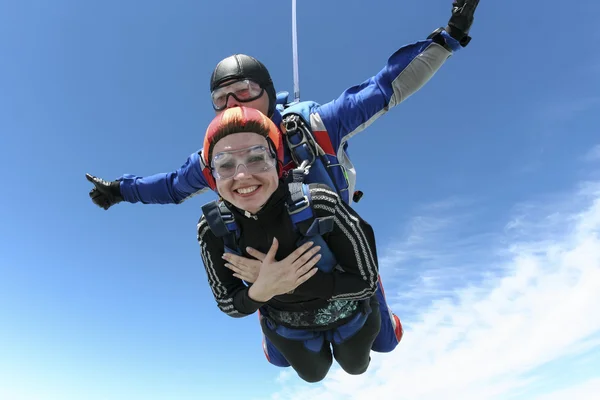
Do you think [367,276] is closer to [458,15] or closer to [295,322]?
[295,322]

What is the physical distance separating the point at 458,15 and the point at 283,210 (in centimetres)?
192

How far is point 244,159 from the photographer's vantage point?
2211 mm

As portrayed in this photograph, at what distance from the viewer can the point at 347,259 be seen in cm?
250

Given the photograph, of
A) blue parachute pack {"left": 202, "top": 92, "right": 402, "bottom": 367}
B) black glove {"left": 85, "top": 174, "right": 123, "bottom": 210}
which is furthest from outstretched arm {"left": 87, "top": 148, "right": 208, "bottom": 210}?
blue parachute pack {"left": 202, "top": 92, "right": 402, "bottom": 367}

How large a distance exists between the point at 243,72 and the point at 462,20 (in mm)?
1614

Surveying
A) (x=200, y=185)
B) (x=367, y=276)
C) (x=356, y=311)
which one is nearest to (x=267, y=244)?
(x=367, y=276)

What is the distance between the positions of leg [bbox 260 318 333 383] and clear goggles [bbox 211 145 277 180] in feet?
5.16

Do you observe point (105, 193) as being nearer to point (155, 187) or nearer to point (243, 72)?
point (155, 187)

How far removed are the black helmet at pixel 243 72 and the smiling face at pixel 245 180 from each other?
703 mm

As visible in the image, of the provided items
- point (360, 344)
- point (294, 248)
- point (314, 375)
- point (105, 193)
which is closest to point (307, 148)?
point (294, 248)

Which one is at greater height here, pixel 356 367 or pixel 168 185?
pixel 168 185

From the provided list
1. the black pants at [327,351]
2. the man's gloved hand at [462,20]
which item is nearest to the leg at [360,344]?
the black pants at [327,351]

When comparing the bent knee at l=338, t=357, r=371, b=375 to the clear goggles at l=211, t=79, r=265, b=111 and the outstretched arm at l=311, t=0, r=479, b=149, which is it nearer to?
the outstretched arm at l=311, t=0, r=479, b=149

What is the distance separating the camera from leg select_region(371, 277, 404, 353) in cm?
362
